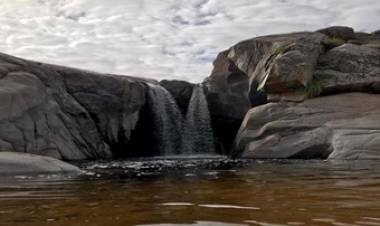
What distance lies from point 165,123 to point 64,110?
6967 millimetres

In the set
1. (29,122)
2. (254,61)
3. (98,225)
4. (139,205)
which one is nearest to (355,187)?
(139,205)

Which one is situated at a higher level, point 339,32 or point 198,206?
point 339,32

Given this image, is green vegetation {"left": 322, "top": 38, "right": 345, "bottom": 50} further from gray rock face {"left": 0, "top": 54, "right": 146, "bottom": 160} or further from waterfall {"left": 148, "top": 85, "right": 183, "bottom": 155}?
gray rock face {"left": 0, "top": 54, "right": 146, "bottom": 160}

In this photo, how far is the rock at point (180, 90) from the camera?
90.0 feet

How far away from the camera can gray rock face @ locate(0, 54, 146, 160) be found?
53.5ft

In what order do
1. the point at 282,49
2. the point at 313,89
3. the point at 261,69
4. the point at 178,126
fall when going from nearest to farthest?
the point at 313,89 < the point at 282,49 < the point at 261,69 < the point at 178,126

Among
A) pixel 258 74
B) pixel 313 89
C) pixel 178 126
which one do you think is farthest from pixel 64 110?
pixel 313 89

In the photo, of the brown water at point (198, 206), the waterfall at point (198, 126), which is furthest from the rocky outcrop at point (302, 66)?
the brown water at point (198, 206)

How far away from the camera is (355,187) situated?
18.0 feet

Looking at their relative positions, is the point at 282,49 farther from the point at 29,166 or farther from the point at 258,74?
the point at 29,166

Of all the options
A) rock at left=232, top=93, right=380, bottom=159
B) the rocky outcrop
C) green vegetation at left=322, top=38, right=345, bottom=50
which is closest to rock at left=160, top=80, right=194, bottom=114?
the rocky outcrop

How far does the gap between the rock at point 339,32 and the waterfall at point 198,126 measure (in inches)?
308

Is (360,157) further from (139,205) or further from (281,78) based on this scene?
(139,205)

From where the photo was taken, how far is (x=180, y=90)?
1091 inches
